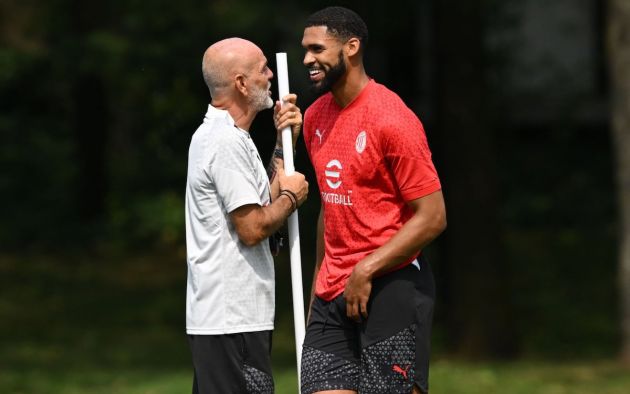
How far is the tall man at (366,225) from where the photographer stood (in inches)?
174

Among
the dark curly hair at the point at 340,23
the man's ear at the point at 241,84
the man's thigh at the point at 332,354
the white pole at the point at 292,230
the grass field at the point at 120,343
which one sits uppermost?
the dark curly hair at the point at 340,23

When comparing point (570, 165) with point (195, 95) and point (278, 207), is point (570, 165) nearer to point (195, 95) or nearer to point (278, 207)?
point (195, 95)

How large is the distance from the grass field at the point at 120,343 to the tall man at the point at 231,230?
14.7 feet

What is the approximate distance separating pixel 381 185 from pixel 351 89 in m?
0.39

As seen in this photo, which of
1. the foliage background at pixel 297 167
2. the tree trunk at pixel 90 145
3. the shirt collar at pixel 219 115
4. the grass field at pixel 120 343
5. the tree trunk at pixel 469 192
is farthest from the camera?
the tree trunk at pixel 90 145

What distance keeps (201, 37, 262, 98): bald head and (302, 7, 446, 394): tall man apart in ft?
0.77

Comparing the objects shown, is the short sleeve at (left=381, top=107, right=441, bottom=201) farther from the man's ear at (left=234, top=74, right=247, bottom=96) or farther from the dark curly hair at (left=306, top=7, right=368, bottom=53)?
the man's ear at (left=234, top=74, right=247, bottom=96)

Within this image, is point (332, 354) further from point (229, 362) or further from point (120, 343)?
point (120, 343)

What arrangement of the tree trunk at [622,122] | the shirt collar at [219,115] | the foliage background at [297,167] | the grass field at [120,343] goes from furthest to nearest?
the foliage background at [297,167]
the tree trunk at [622,122]
the grass field at [120,343]
the shirt collar at [219,115]

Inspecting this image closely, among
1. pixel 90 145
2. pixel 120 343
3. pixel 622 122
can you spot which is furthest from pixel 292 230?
pixel 90 145

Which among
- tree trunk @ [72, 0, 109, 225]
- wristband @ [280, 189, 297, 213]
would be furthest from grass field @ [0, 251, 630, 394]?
wristband @ [280, 189, 297, 213]

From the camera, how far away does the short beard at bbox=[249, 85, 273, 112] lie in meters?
4.52

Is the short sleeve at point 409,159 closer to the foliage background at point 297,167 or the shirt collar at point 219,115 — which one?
the shirt collar at point 219,115

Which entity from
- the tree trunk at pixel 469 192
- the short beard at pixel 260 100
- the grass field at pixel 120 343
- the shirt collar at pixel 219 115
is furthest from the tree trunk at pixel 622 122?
the shirt collar at pixel 219 115
